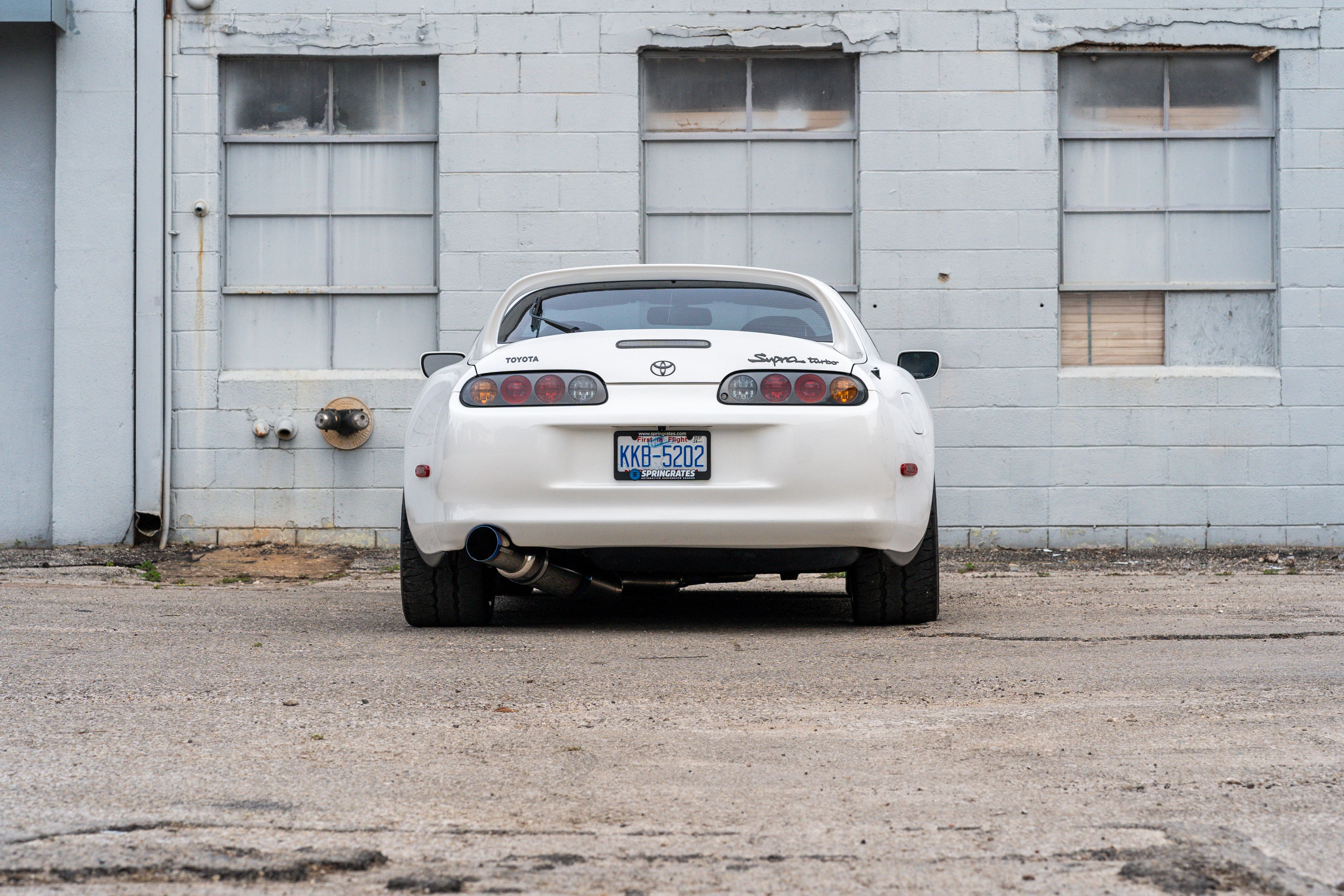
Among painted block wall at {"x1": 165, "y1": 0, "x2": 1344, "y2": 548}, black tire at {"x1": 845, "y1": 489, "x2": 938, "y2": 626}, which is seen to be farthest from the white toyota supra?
painted block wall at {"x1": 165, "y1": 0, "x2": 1344, "y2": 548}

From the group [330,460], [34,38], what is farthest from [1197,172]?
[34,38]

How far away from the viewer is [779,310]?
5375 mm

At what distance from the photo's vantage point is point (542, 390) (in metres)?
4.72

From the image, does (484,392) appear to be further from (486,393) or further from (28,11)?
(28,11)

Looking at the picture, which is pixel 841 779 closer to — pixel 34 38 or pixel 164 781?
pixel 164 781

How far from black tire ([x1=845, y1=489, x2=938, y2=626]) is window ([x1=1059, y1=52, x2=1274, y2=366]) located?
4783 mm

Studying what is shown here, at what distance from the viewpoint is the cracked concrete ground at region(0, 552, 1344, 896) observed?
7.14ft

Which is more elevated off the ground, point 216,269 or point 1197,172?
point 1197,172

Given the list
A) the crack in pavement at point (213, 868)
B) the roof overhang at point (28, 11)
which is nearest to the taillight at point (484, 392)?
the crack in pavement at point (213, 868)

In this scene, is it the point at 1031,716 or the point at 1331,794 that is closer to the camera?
the point at 1331,794

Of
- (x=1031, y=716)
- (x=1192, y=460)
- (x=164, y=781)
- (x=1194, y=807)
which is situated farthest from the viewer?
(x=1192, y=460)

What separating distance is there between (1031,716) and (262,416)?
712 centimetres

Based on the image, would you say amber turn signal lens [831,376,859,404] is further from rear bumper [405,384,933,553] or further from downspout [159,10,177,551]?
downspout [159,10,177,551]

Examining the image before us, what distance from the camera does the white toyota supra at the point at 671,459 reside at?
4672mm
